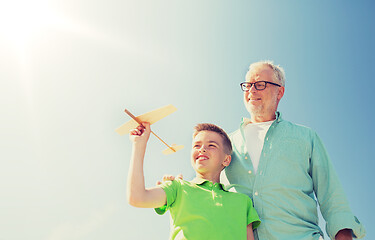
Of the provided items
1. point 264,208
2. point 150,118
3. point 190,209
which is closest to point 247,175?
point 264,208

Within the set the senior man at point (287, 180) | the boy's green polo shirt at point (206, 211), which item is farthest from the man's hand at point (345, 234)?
the boy's green polo shirt at point (206, 211)

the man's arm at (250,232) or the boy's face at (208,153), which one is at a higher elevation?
the boy's face at (208,153)

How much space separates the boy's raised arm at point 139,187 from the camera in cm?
325

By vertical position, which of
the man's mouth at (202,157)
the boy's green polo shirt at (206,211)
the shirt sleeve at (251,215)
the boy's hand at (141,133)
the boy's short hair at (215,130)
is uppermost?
the boy's hand at (141,133)

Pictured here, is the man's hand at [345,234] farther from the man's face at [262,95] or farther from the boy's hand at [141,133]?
the boy's hand at [141,133]

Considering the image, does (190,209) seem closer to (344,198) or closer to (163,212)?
(163,212)

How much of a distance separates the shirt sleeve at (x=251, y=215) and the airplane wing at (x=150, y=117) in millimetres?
1387

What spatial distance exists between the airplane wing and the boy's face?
0.61 metres

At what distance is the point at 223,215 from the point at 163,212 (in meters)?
0.69

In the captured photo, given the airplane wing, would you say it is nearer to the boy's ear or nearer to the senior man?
the boy's ear

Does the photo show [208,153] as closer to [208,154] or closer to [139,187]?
[208,154]

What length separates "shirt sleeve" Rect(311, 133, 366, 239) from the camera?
12.3 feet

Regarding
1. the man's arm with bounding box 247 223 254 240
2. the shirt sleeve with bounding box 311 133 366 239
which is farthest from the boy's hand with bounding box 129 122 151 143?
the shirt sleeve with bounding box 311 133 366 239

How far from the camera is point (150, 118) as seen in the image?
3791 mm
